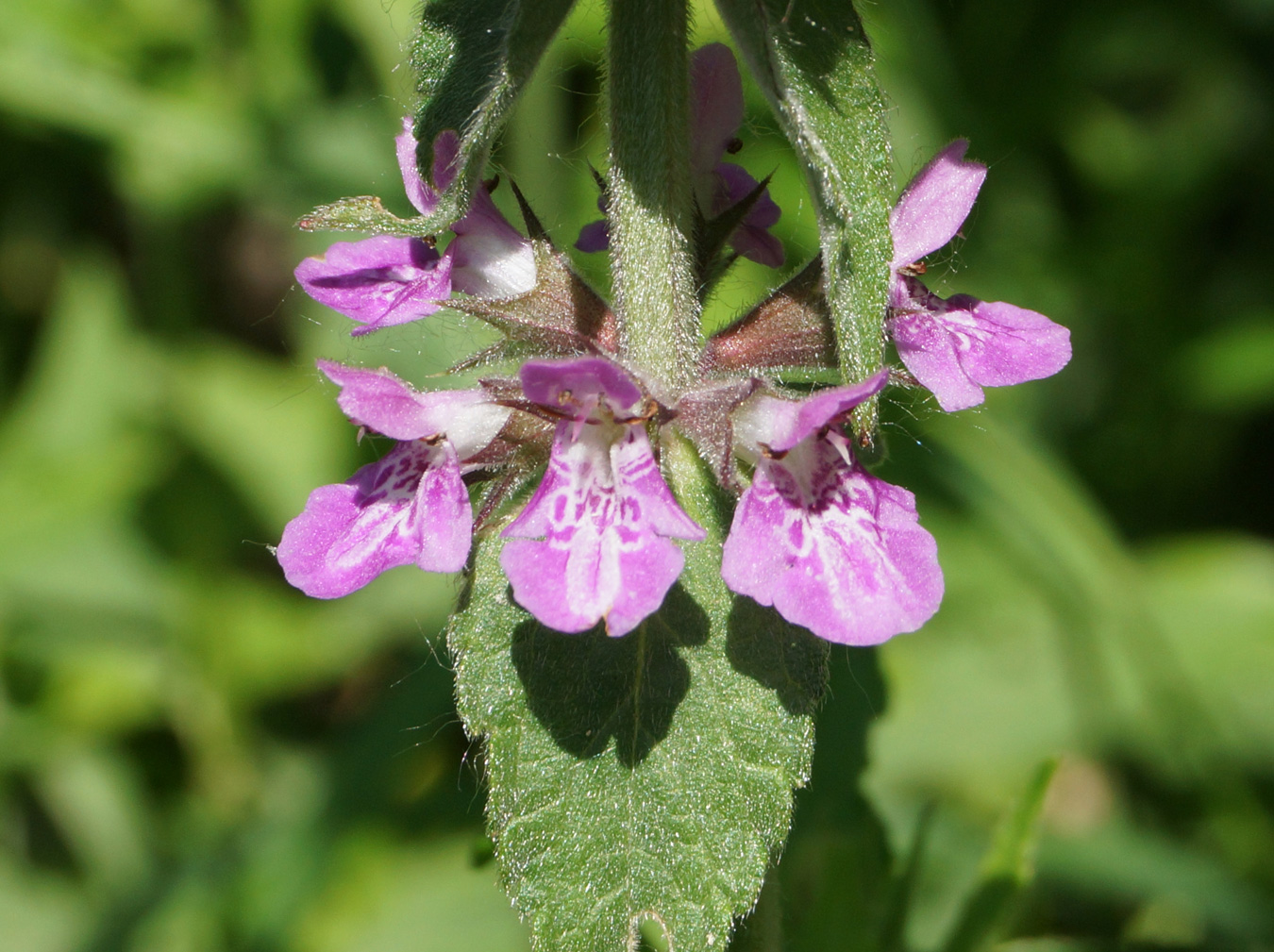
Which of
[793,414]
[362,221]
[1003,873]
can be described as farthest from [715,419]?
[1003,873]

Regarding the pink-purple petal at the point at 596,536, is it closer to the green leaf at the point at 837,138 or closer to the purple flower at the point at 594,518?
the purple flower at the point at 594,518

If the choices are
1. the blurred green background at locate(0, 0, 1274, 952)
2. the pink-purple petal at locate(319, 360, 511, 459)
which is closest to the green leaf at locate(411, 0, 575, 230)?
the pink-purple petal at locate(319, 360, 511, 459)

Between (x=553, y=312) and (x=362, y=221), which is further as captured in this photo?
(x=553, y=312)

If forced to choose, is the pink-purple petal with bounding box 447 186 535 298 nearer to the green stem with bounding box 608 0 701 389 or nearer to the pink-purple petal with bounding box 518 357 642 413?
the green stem with bounding box 608 0 701 389

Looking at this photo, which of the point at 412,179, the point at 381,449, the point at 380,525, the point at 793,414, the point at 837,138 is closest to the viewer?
the point at 837,138

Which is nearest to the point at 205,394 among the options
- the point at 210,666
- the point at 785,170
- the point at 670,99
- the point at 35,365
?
the point at 35,365

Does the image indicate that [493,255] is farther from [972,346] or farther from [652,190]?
[972,346]

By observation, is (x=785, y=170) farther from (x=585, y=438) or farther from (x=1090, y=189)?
(x=585, y=438)
